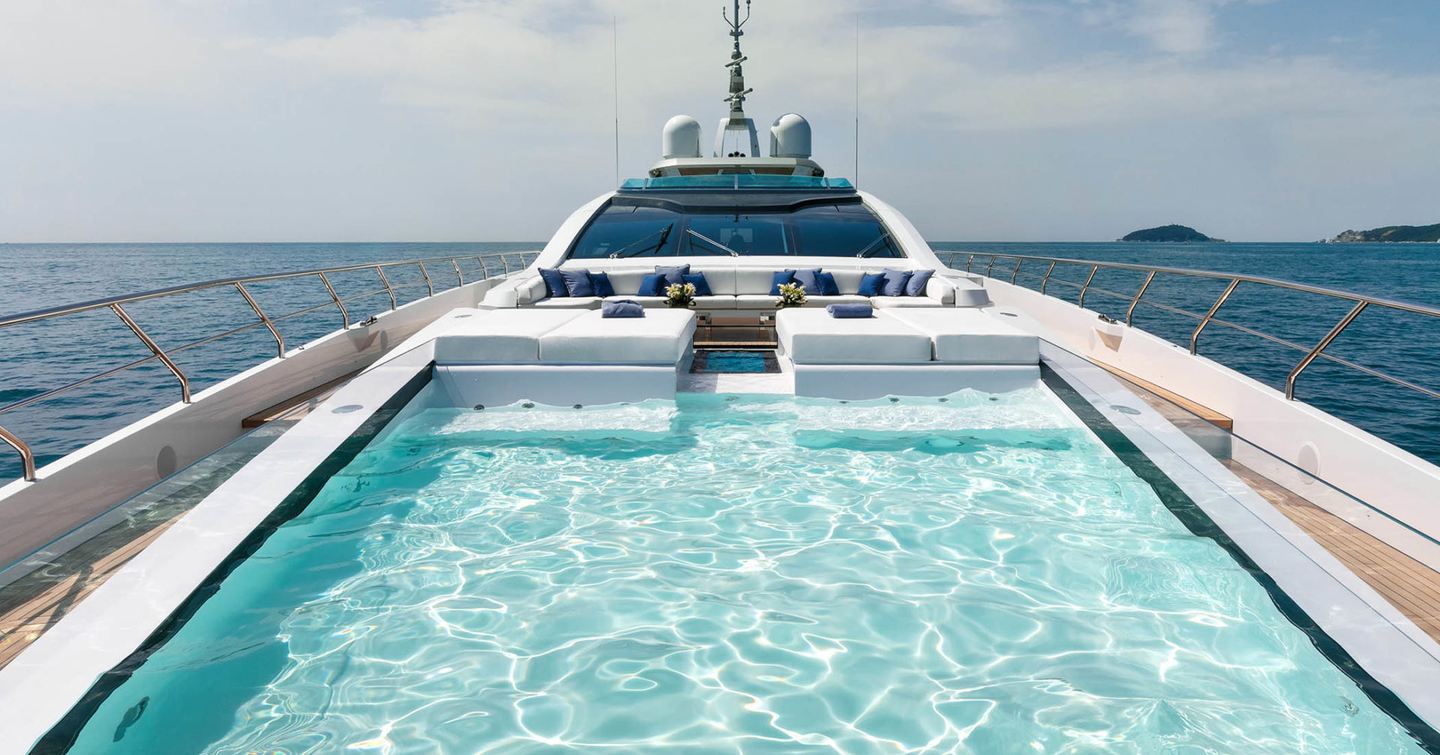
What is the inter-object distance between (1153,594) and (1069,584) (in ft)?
0.86

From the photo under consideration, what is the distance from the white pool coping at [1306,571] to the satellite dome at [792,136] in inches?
383

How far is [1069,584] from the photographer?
8.90 ft

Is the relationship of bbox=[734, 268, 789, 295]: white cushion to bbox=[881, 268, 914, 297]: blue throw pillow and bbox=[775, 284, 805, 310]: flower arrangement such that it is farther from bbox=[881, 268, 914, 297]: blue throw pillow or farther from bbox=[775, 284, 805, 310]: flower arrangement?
bbox=[881, 268, 914, 297]: blue throw pillow

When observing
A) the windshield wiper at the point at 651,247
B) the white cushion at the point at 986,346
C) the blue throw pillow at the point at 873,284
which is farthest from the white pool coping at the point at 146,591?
the blue throw pillow at the point at 873,284

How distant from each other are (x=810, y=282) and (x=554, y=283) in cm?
262

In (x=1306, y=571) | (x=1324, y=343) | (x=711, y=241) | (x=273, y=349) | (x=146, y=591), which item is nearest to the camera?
(x=146, y=591)

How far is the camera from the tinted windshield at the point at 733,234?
28.5 ft

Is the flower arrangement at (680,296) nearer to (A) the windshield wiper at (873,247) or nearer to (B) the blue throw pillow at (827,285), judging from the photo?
(B) the blue throw pillow at (827,285)

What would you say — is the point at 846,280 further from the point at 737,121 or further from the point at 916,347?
the point at 737,121

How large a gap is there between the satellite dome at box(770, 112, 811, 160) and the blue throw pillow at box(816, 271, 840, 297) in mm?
5439

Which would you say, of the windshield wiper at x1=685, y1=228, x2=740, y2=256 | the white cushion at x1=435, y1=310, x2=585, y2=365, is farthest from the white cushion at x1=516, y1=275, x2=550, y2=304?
the white cushion at x1=435, y1=310, x2=585, y2=365

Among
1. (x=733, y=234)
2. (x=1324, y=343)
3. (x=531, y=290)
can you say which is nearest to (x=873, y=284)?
(x=733, y=234)

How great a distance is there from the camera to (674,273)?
26.0 ft

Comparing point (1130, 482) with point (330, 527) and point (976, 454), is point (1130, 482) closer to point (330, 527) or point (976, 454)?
point (976, 454)
